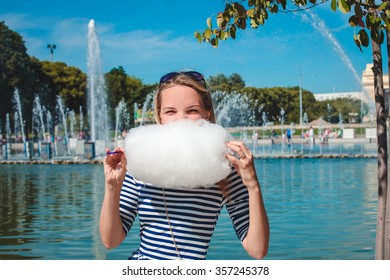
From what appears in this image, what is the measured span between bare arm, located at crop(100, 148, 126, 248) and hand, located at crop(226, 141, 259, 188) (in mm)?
348

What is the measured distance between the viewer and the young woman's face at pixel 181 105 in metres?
2.26

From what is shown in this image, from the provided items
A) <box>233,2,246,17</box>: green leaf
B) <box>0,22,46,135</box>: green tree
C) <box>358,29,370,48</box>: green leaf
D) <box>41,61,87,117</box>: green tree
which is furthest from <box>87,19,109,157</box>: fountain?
<box>358,29,370,48</box>: green leaf

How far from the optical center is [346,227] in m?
7.79

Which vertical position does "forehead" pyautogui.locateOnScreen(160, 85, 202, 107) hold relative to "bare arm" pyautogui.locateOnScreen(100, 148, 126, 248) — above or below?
above

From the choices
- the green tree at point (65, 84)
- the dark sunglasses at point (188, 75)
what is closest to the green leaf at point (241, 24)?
the dark sunglasses at point (188, 75)

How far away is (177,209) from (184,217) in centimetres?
3

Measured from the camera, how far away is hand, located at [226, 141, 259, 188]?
6.82 feet

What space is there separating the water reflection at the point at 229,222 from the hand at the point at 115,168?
166 inches

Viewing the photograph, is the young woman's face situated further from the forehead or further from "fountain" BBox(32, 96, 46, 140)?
"fountain" BBox(32, 96, 46, 140)

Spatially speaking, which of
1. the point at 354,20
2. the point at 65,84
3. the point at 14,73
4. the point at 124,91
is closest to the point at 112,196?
the point at 354,20

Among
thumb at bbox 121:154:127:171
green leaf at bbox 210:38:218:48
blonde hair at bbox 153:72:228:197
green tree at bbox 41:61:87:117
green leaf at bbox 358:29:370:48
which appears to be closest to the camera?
thumb at bbox 121:154:127:171

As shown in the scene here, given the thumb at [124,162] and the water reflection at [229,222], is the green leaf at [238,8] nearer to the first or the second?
the thumb at [124,162]
